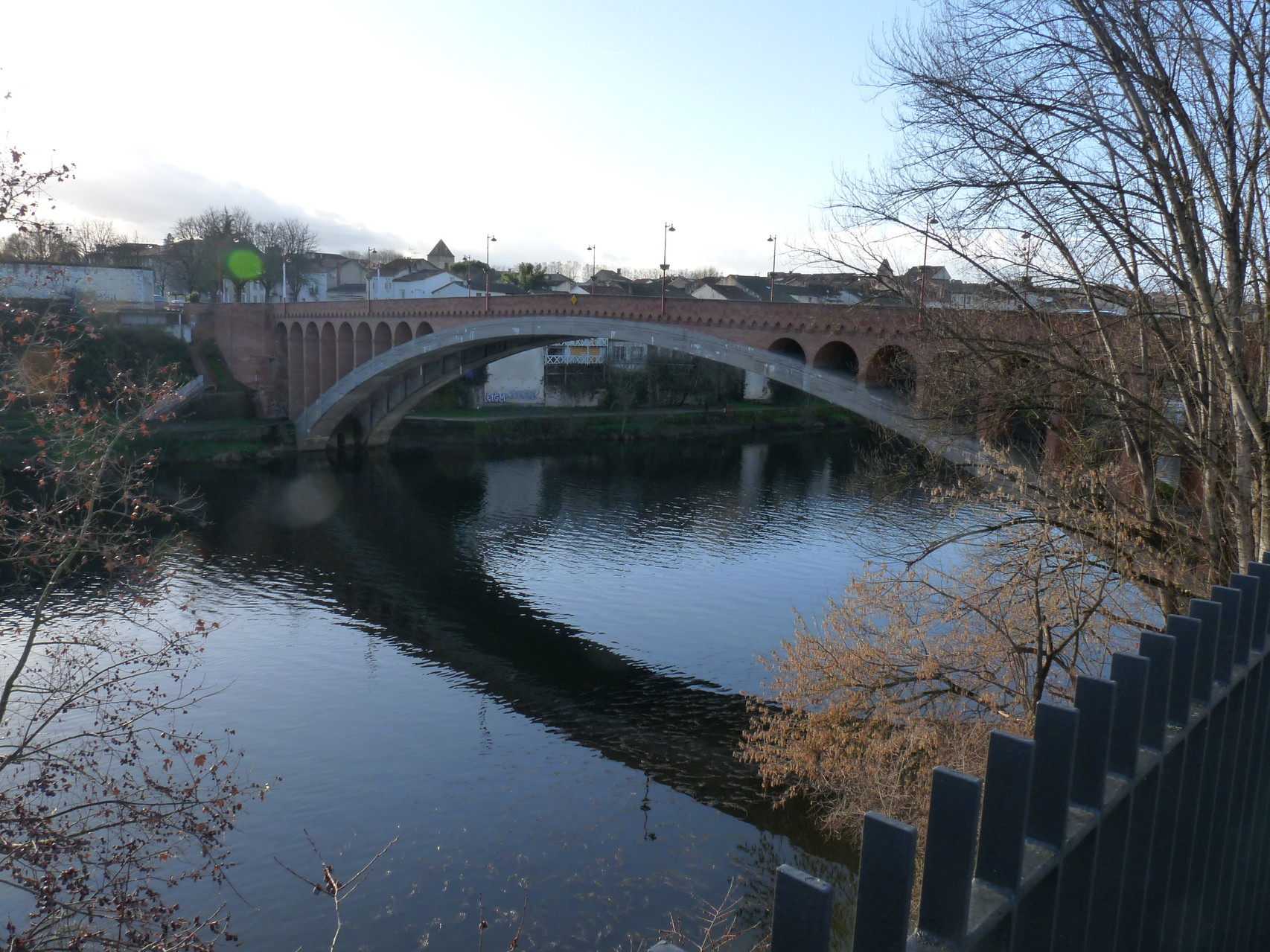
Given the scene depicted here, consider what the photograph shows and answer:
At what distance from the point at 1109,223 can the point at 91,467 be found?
25.6ft

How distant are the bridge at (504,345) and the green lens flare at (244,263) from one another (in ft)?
40.1

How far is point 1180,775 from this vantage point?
206cm

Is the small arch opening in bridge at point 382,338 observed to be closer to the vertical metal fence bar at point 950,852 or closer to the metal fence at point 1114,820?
the metal fence at point 1114,820

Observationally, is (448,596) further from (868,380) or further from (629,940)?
(629,940)

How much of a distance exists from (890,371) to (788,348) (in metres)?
4.35

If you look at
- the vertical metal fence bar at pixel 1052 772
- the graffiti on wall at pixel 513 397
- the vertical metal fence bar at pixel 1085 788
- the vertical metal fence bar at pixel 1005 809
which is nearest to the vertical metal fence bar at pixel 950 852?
the vertical metal fence bar at pixel 1005 809

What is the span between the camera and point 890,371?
17625 mm

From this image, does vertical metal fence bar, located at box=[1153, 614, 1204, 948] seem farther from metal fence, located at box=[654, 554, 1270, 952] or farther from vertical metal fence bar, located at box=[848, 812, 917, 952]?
vertical metal fence bar, located at box=[848, 812, 917, 952]

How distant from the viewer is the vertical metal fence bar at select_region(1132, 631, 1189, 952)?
1.90 m

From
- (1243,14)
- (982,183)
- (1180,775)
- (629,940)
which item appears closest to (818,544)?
(629,940)

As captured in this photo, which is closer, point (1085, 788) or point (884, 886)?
point (884, 886)

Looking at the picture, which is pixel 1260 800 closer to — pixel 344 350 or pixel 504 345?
pixel 504 345

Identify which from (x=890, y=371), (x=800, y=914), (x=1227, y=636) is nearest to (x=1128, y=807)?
(x=1227, y=636)

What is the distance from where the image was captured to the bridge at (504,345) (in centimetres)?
1692
